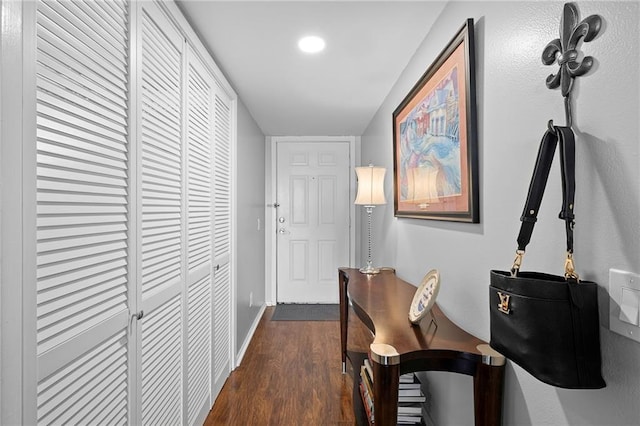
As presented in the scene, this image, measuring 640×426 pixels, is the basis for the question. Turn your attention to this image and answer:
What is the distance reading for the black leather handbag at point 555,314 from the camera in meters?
0.74

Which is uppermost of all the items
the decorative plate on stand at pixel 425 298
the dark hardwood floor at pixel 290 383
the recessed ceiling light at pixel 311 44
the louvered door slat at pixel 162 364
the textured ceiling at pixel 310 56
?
the textured ceiling at pixel 310 56

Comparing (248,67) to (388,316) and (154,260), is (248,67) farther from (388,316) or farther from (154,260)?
(388,316)

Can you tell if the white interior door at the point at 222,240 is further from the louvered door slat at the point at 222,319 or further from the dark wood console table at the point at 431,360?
the dark wood console table at the point at 431,360

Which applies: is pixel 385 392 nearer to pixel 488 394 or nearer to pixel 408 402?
pixel 488 394

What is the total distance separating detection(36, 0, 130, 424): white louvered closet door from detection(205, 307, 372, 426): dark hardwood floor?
3.80 ft

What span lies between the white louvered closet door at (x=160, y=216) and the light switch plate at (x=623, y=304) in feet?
4.75

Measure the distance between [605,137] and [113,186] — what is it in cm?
139

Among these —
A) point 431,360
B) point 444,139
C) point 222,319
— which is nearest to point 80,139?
point 431,360

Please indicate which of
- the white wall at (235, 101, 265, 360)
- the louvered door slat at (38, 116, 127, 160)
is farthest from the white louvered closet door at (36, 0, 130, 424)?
the white wall at (235, 101, 265, 360)

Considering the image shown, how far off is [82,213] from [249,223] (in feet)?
8.15

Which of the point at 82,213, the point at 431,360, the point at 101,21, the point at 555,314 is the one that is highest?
the point at 101,21

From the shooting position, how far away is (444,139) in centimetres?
165

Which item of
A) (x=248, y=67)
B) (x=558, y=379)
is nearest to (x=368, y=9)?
(x=248, y=67)

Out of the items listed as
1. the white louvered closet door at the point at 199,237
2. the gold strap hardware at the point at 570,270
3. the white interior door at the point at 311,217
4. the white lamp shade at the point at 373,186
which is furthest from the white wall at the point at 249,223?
the gold strap hardware at the point at 570,270
